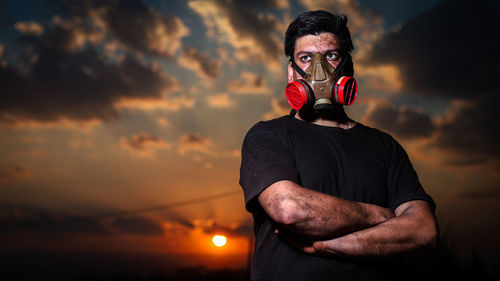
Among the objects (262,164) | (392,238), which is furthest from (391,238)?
(262,164)

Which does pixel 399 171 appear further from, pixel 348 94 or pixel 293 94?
pixel 293 94

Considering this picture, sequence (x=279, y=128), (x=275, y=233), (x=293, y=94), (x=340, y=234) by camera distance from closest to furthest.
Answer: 1. (x=340, y=234)
2. (x=275, y=233)
3. (x=279, y=128)
4. (x=293, y=94)

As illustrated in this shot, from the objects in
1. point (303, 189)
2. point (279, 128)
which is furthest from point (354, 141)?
point (303, 189)

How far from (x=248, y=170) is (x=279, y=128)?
420 millimetres

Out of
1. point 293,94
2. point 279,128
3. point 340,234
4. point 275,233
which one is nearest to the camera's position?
point 340,234

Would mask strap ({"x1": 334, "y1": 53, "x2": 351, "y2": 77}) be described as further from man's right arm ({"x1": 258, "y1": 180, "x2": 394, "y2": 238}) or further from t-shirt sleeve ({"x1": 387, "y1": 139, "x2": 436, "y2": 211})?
man's right arm ({"x1": 258, "y1": 180, "x2": 394, "y2": 238})

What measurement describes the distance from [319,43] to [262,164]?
45.9 inches

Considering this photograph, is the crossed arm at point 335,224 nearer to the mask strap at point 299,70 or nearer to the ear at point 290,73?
the mask strap at point 299,70

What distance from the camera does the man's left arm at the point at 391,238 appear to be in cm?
207

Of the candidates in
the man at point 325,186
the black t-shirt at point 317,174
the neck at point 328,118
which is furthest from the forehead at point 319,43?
the black t-shirt at point 317,174

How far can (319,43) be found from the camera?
287 cm

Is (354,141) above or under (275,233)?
above

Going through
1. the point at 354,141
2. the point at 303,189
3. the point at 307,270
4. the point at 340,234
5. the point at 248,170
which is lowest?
the point at 307,270

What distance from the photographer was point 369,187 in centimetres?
239
